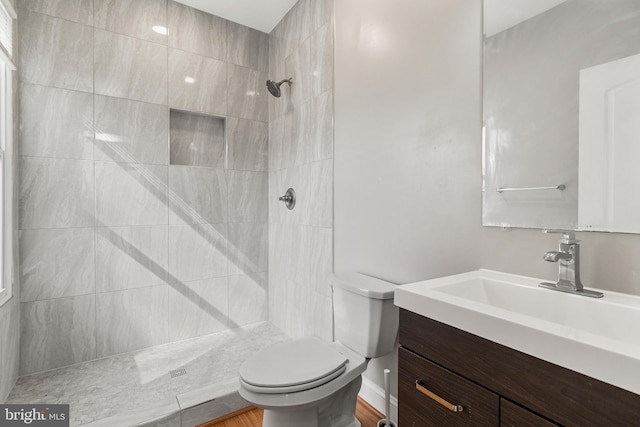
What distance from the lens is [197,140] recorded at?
8.75 feet

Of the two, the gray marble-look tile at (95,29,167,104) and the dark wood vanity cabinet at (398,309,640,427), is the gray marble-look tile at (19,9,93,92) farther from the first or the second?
the dark wood vanity cabinet at (398,309,640,427)

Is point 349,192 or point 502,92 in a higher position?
point 502,92

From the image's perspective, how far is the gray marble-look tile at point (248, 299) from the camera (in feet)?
9.11

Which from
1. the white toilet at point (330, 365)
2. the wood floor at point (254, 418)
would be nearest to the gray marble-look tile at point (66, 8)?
the white toilet at point (330, 365)

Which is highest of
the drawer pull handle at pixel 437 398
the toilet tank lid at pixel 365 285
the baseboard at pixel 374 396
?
the toilet tank lid at pixel 365 285

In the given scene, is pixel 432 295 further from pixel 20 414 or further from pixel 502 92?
pixel 20 414

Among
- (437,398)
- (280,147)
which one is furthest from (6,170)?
(437,398)

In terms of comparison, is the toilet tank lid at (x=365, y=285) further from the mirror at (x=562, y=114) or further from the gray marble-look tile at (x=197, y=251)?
the gray marble-look tile at (x=197, y=251)

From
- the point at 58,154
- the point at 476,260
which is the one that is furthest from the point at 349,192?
the point at 58,154

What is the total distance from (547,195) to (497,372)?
0.65 m

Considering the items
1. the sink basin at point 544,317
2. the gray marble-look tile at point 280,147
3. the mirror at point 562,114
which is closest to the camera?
the sink basin at point 544,317

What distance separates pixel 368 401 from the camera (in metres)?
1.77

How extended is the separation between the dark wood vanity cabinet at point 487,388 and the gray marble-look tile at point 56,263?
2.24 meters

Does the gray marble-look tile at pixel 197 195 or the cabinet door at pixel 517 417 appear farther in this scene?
the gray marble-look tile at pixel 197 195
